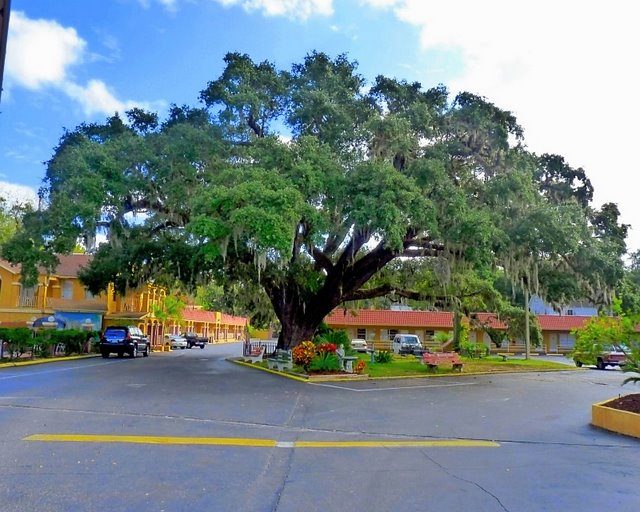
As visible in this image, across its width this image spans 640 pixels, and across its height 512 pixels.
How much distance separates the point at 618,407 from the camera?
1024cm

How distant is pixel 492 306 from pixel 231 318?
211 ft

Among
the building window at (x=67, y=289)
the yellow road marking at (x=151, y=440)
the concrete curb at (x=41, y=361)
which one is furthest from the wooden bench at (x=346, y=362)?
the building window at (x=67, y=289)

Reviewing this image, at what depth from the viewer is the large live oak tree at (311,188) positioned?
17.3 meters

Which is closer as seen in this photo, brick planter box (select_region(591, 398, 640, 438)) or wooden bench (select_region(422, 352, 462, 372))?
brick planter box (select_region(591, 398, 640, 438))

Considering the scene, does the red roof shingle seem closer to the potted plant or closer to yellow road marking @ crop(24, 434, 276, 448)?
the potted plant

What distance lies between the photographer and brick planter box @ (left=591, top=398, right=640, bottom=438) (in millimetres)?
9289

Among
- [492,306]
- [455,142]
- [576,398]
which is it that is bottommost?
[576,398]

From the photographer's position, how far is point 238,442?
26.3ft

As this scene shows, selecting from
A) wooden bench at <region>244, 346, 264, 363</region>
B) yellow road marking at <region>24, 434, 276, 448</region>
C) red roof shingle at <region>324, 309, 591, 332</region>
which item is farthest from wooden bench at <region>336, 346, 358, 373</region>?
red roof shingle at <region>324, 309, 591, 332</region>

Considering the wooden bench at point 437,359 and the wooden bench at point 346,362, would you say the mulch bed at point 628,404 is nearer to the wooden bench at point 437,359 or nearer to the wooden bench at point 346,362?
the wooden bench at point 346,362

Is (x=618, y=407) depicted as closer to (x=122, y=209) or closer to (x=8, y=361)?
(x=122, y=209)

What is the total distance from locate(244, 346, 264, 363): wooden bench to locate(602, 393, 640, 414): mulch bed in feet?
65.7

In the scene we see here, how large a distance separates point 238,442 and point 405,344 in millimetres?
34818

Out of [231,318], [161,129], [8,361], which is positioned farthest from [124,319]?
[231,318]
